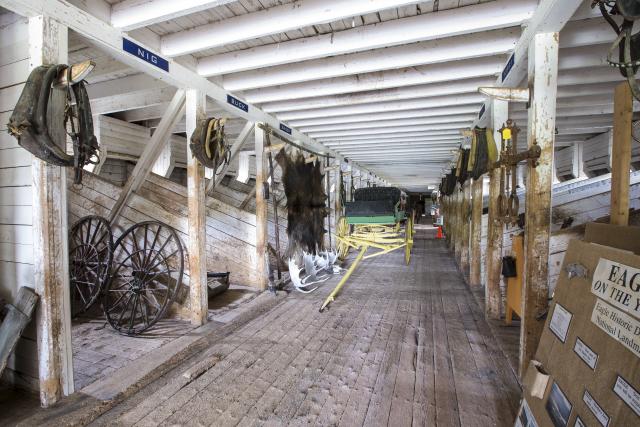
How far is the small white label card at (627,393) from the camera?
94 cm

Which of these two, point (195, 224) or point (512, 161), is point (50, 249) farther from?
point (512, 161)

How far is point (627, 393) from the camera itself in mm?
985

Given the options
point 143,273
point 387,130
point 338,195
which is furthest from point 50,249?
point 338,195

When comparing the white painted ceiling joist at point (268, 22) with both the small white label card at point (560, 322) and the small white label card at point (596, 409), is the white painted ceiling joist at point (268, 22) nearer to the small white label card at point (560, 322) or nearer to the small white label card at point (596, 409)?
the small white label card at point (560, 322)

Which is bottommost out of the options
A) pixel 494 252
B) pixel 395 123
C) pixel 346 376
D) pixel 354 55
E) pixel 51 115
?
pixel 346 376

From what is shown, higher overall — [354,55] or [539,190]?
[354,55]

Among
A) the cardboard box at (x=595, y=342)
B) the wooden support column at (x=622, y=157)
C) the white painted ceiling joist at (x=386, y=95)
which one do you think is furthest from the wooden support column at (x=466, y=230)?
the cardboard box at (x=595, y=342)

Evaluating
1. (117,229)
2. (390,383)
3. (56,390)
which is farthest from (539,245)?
(117,229)

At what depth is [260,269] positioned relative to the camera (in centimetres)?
458

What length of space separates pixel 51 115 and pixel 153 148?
1.67 m

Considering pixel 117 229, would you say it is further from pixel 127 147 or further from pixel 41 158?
pixel 127 147

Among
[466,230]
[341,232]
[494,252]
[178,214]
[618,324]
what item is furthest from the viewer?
[341,232]

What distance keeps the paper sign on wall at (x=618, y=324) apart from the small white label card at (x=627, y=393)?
4.3 inches

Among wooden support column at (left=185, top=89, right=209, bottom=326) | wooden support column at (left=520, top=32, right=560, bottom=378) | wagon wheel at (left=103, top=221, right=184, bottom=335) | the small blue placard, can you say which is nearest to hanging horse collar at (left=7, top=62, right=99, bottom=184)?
wooden support column at (left=185, top=89, right=209, bottom=326)
